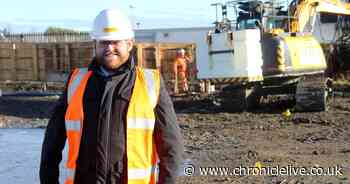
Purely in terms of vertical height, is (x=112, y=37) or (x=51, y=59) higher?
(x=112, y=37)

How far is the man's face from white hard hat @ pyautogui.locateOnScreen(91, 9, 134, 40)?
0.03 m

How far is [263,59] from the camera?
16.3 metres

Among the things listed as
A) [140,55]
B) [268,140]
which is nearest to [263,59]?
[268,140]

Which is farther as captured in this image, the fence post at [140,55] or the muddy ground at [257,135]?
the fence post at [140,55]

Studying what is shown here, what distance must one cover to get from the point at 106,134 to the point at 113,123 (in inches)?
2.7

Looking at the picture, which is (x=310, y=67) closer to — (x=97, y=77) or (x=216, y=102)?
(x=216, y=102)

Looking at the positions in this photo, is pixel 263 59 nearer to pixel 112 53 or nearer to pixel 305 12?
pixel 305 12

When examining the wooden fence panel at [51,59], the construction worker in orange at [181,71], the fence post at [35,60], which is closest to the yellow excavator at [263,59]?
the construction worker in orange at [181,71]

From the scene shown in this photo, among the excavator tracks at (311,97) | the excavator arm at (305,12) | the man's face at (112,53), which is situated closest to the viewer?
the man's face at (112,53)

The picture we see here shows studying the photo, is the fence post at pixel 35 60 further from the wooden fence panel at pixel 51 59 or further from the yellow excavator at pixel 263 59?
the yellow excavator at pixel 263 59

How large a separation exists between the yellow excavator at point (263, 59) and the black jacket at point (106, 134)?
12.7 metres

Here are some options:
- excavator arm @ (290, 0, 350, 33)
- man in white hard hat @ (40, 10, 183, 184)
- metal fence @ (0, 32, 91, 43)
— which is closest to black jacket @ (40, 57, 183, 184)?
man in white hard hat @ (40, 10, 183, 184)

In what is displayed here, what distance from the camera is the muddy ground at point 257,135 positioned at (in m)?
9.31

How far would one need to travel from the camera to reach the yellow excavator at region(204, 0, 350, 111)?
52.8 ft
